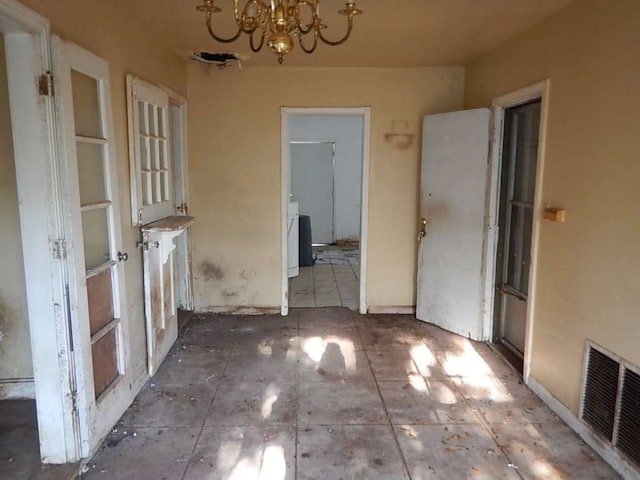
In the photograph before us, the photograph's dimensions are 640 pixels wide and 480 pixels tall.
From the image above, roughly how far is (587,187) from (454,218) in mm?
1543

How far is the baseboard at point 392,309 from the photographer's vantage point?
468 centimetres

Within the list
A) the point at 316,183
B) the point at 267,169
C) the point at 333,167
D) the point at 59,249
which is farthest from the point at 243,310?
the point at 333,167

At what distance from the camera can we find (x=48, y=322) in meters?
2.11

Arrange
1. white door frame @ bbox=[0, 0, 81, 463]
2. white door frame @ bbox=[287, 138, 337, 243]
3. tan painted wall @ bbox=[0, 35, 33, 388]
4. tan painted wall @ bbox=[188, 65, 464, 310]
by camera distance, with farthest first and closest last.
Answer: white door frame @ bbox=[287, 138, 337, 243] < tan painted wall @ bbox=[188, 65, 464, 310] < tan painted wall @ bbox=[0, 35, 33, 388] < white door frame @ bbox=[0, 0, 81, 463]

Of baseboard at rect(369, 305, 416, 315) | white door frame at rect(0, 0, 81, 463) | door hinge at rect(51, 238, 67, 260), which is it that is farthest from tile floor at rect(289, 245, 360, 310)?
door hinge at rect(51, 238, 67, 260)

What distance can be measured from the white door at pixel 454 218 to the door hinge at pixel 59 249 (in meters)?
3.00

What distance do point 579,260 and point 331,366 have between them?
5.88 feet

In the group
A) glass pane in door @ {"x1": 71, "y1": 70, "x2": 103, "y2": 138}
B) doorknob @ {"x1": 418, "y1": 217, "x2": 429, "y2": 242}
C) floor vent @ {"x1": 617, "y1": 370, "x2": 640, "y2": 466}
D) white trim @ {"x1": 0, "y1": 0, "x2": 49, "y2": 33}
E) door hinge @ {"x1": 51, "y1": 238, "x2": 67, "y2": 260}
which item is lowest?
floor vent @ {"x1": 617, "y1": 370, "x2": 640, "y2": 466}

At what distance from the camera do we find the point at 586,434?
8.16 ft

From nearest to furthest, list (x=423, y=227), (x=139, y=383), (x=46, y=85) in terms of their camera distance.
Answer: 1. (x=46, y=85)
2. (x=139, y=383)
3. (x=423, y=227)

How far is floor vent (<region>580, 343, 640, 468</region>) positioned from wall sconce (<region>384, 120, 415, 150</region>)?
2.56m

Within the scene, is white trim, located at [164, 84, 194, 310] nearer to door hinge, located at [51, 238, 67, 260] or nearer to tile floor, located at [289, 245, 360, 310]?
tile floor, located at [289, 245, 360, 310]

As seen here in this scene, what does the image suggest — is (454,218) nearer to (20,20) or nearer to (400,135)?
(400,135)

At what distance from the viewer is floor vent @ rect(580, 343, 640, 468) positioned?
217cm
